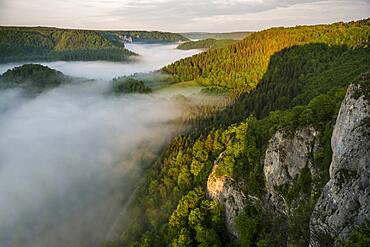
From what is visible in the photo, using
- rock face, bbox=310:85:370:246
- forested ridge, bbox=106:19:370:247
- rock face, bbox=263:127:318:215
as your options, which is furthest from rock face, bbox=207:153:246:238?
rock face, bbox=310:85:370:246

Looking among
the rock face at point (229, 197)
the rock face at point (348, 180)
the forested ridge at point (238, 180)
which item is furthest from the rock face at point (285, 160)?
the rock face at point (348, 180)

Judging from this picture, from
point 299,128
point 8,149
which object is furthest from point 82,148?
point 299,128

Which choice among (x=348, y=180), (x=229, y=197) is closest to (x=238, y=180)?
(x=229, y=197)

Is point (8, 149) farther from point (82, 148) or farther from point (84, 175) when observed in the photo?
point (84, 175)

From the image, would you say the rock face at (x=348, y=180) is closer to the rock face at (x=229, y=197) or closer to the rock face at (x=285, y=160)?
the rock face at (x=285, y=160)

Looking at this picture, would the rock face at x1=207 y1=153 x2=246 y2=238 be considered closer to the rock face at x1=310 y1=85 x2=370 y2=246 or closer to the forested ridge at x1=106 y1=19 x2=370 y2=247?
the forested ridge at x1=106 y1=19 x2=370 y2=247

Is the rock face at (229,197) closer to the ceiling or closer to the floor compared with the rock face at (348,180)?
closer to the floor
